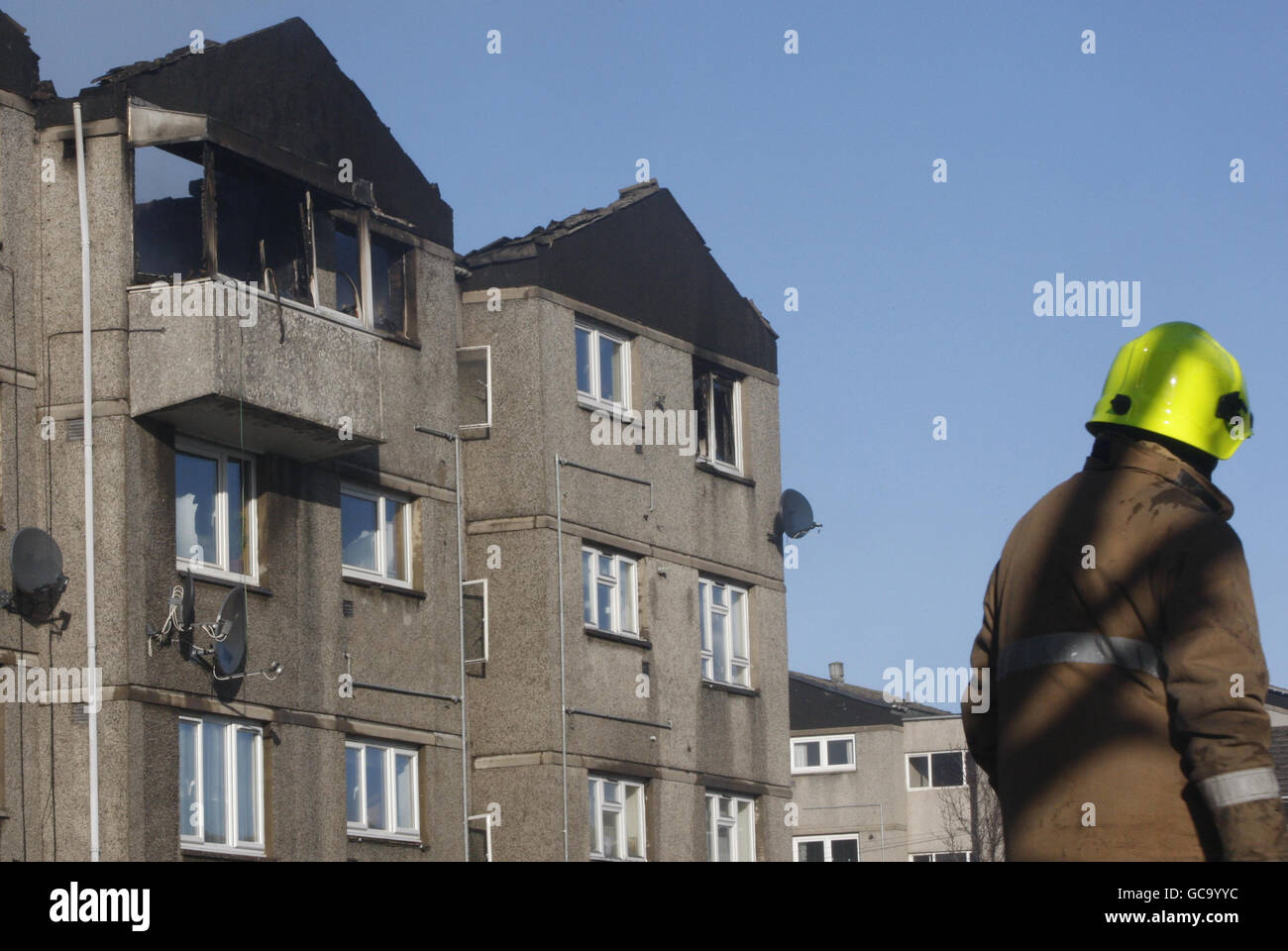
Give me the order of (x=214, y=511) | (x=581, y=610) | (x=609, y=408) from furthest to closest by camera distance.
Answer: (x=609, y=408), (x=581, y=610), (x=214, y=511)

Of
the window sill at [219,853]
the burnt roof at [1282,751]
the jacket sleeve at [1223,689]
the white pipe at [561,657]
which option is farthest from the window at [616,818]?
the burnt roof at [1282,751]

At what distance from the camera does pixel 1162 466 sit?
4.47m

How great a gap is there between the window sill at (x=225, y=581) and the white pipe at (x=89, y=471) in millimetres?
1149

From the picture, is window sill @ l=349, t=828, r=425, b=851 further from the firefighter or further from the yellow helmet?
the yellow helmet

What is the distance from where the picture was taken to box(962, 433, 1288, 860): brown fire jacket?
401cm

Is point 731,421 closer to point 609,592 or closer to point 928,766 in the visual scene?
point 609,592

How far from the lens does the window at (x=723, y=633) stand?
1165 inches

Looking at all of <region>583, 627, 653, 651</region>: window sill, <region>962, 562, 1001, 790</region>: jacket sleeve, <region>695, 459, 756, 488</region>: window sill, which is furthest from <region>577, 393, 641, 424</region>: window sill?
<region>962, 562, 1001, 790</region>: jacket sleeve

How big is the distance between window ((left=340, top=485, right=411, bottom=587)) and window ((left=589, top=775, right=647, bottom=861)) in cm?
378

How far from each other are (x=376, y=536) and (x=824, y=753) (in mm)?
41867

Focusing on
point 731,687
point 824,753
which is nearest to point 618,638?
point 731,687

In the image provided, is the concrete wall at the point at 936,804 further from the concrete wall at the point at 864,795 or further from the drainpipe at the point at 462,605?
the drainpipe at the point at 462,605

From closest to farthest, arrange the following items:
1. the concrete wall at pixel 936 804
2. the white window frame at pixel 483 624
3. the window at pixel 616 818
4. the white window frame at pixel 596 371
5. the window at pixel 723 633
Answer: the white window frame at pixel 483 624, the window at pixel 616 818, the white window frame at pixel 596 371, the window at pixel 723 633, the concrete wall at pixel 936 804

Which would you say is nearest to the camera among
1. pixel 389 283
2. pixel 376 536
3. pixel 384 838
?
pixel 384 838
